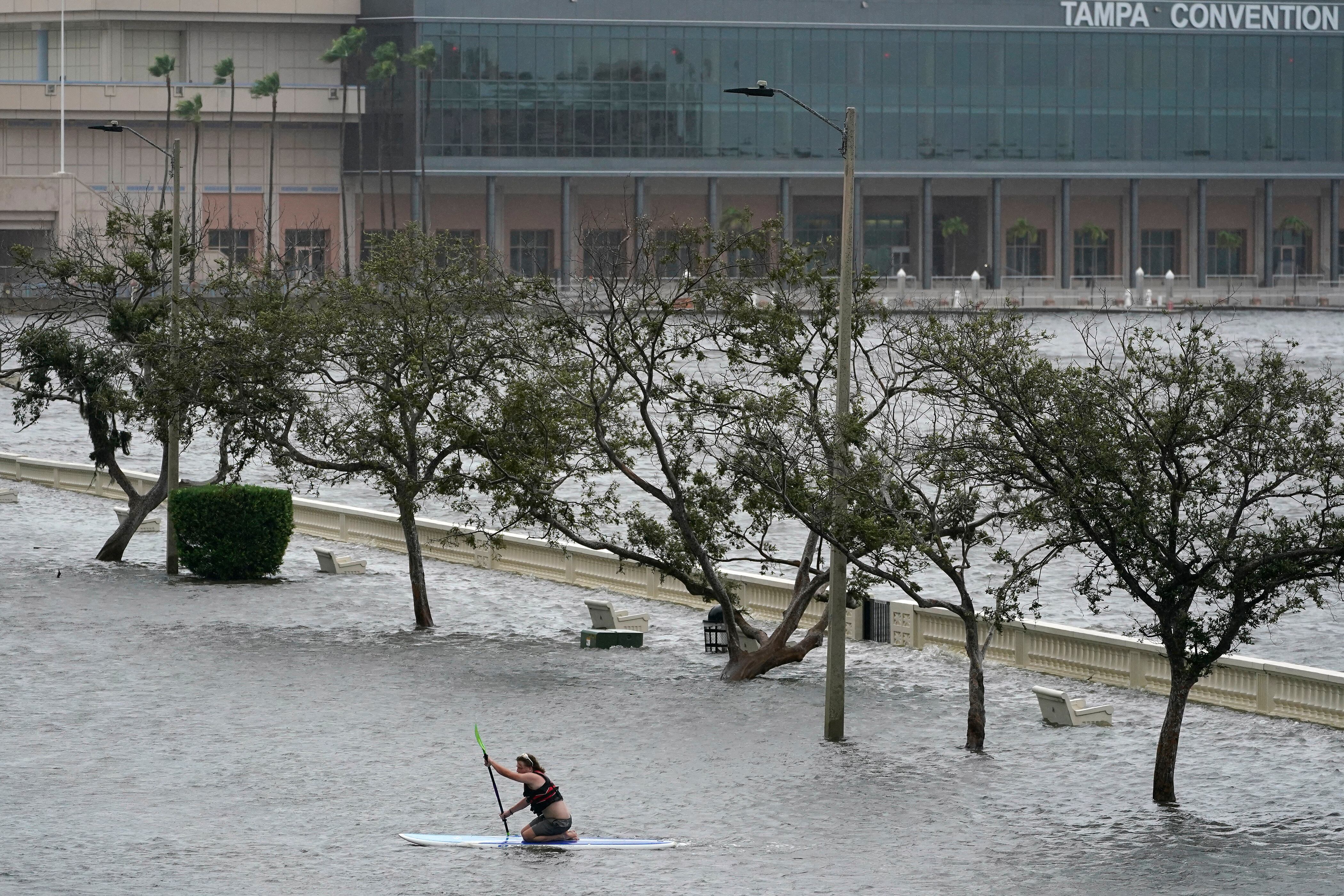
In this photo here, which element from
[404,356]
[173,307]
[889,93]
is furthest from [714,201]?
[404,356]

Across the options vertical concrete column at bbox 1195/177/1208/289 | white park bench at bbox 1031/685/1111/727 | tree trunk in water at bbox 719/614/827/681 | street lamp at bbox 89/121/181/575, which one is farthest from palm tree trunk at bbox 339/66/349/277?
white park bench at bbox 1031/685/1111/727

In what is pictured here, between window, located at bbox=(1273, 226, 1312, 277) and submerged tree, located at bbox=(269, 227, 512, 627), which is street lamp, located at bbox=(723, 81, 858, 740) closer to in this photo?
submerged tree, located at bbox=(269, 227, 512, 627)

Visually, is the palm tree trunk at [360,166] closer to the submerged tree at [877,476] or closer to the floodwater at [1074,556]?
the floodwater at [1074,556]

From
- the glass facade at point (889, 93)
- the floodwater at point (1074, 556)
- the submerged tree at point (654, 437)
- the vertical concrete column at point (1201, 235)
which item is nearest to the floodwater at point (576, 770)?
the submerged tree at point (654, 437)

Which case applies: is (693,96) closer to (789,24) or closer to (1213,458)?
(789,24)

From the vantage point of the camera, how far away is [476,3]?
117438 mm

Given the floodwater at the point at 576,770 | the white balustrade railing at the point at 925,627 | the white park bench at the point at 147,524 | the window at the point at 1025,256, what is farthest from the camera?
the window at the point at 1025,256

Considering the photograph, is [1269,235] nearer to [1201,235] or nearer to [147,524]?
[1201,235]

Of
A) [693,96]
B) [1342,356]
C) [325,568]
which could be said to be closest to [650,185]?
[693,96]

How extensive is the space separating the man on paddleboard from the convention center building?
96.8 meters

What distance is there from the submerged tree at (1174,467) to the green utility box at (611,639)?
1131 cm

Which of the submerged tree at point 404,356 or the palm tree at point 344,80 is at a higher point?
the palm tree at point 344,80

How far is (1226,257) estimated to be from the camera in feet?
433

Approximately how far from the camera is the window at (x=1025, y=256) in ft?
421
